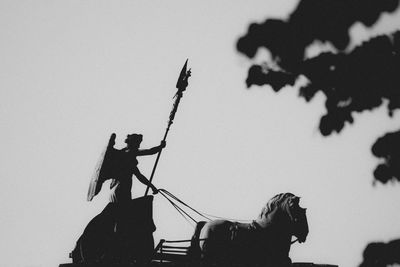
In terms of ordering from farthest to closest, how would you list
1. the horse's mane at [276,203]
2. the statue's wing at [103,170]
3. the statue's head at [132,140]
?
the statue's head at [132,140], the horse's mane at [276,203], the statue's wing at [103,170]

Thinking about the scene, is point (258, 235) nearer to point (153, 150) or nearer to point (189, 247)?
point (189, 247)

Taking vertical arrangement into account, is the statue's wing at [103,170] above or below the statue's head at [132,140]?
below

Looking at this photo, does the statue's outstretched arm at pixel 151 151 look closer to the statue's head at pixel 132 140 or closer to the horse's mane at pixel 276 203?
the statue's head at pixel 132 140

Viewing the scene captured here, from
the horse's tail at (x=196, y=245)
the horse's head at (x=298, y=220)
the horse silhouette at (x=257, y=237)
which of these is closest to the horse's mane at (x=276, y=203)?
the horse silhouette at (x=257, y=237)

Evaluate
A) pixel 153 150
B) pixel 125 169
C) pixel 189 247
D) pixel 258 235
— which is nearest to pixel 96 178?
pixel 125 169

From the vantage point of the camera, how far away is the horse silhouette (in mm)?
10031

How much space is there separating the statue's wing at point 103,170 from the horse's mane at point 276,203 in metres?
2.89

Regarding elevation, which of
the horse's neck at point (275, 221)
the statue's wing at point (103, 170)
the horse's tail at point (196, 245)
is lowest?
the horse's tail at point (196, 245)

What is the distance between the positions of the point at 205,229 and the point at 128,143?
6.98ft

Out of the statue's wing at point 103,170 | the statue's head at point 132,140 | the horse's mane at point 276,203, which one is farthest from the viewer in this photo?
the statue's head at point 132,140

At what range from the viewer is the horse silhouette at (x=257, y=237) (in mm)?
10031

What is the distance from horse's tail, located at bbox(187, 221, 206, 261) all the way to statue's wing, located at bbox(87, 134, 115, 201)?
6.17ft

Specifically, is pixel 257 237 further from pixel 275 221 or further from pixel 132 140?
pixel 132 140

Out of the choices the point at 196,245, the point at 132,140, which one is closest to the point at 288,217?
the point at 196,245
